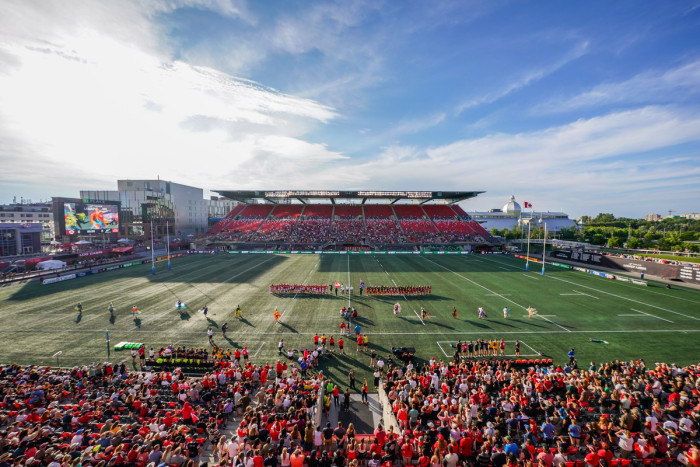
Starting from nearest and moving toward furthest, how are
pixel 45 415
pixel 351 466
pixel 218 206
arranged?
pixel 351 466, pixel 45 415, pixel 218 206

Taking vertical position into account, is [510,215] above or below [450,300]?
above

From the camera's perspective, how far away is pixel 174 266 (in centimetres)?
4862

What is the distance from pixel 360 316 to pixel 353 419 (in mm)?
12516

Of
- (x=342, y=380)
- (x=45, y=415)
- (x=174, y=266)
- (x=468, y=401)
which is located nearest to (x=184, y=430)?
(x=45, y=415)

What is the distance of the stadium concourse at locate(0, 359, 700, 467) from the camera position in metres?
8.19

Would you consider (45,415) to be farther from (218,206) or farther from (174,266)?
(218,206)

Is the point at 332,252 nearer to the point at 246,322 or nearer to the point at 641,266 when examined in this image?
the point at 246,322

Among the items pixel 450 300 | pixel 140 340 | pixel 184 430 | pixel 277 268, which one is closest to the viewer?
pixel 184 430

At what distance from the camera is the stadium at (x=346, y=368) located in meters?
8.84

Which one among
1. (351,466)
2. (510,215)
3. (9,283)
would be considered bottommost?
(9,283)

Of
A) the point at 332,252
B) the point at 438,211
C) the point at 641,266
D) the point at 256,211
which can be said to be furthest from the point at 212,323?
the point at 438,211

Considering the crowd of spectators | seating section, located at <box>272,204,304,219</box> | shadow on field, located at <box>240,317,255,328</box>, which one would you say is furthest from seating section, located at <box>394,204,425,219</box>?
the crowd of spectators

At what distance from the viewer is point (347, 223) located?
79.6 metres

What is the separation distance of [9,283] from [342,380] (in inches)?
1872
